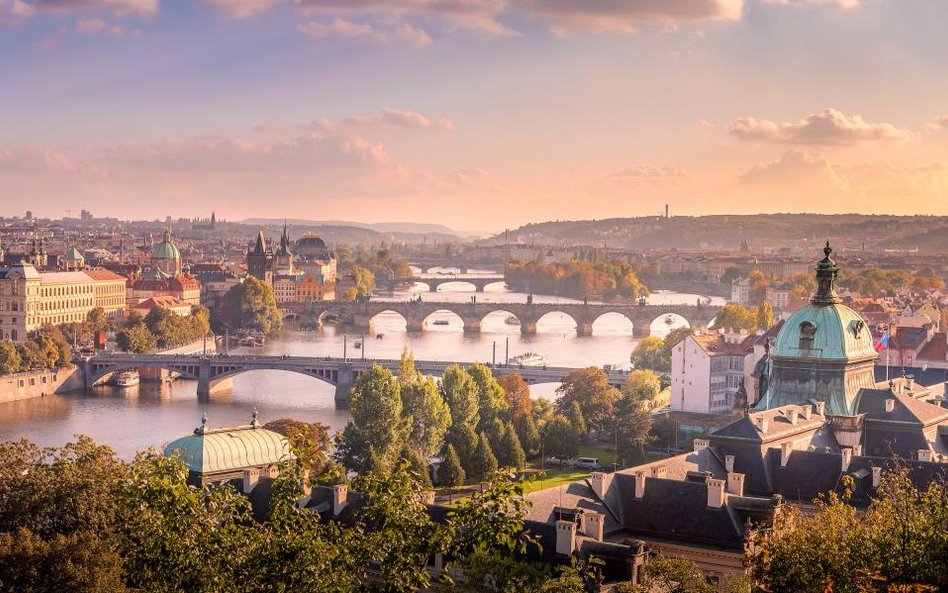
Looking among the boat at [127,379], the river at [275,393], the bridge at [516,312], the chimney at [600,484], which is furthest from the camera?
the bridge at [516,312]

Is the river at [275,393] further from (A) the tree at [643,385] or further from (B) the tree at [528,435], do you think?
(B) the tree at [528,435]

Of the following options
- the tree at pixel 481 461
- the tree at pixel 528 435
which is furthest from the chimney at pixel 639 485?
the tree at pixel 528 435

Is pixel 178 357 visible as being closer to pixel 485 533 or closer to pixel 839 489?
pixel 839 489

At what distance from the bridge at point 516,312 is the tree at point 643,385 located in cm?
3823

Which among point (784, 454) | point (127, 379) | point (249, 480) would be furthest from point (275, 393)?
point (249, 480)

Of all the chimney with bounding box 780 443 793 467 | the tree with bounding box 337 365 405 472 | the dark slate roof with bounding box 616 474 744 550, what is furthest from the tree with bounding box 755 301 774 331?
the dark slate roof with bounding box 616 474 744 550

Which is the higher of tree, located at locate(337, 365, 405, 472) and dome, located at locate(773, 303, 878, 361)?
dome, located at locate(773, 303, 878, 361)

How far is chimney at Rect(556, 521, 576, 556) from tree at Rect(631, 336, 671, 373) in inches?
1774

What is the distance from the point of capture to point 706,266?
16462 cm

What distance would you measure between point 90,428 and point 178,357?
16.2 metres

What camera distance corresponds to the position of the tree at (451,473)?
36062mm

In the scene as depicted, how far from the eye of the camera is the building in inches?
992

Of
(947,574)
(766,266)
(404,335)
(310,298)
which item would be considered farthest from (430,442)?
(766,266)

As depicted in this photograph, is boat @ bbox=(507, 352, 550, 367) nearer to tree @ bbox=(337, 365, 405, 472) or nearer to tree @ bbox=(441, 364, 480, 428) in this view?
tree @ bbox=(441, 364, 480, 428)
